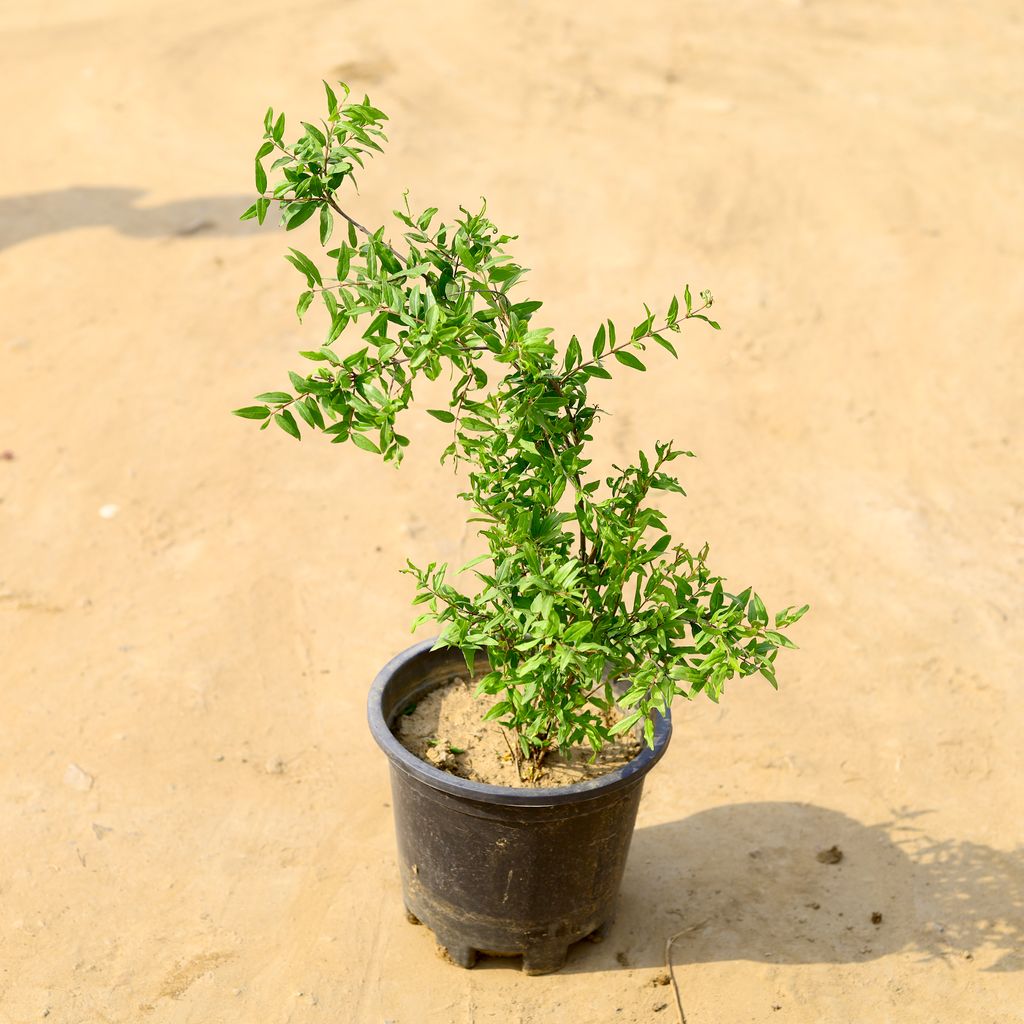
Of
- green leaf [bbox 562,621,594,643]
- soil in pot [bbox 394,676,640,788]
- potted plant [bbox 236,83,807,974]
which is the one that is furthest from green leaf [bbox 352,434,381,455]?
soil in pot [bbox 394,676,640,788]

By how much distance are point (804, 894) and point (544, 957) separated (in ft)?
2.70

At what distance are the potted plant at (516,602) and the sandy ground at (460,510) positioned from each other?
34cm

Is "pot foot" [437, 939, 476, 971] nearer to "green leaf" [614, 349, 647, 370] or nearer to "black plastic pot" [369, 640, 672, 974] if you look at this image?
"black plastic pot" [369, 640, 672, 974]

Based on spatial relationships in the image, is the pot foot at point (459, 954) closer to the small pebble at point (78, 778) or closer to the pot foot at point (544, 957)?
the pot foot at point (544, 957)

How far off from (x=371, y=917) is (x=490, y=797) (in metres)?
0.82

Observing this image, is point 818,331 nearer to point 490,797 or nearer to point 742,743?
point 742,743

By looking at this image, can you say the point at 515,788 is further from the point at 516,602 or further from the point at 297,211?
the point at 297,211

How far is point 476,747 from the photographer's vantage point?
3.17 meters

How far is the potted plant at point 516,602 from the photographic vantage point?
8.28ft

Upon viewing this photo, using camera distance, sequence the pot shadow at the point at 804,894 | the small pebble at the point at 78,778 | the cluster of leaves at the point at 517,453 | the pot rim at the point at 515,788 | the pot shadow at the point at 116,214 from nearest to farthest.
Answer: the cluster of leaves at the point at 517,453
the pot rim at the point at 515,788
the pot shadow at the point at 804,894
the small pebble at the point at 78,778
the pot shadow at the point at 116,214

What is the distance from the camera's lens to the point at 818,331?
636cm

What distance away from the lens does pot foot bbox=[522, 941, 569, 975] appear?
3113mm

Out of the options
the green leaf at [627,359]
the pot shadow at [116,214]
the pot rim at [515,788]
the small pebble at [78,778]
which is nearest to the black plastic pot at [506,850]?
the pot rim at [515,788]

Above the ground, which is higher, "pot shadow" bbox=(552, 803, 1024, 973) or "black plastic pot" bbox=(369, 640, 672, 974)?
"black plastic pot" bbox=(369, 640, 672, 974)
